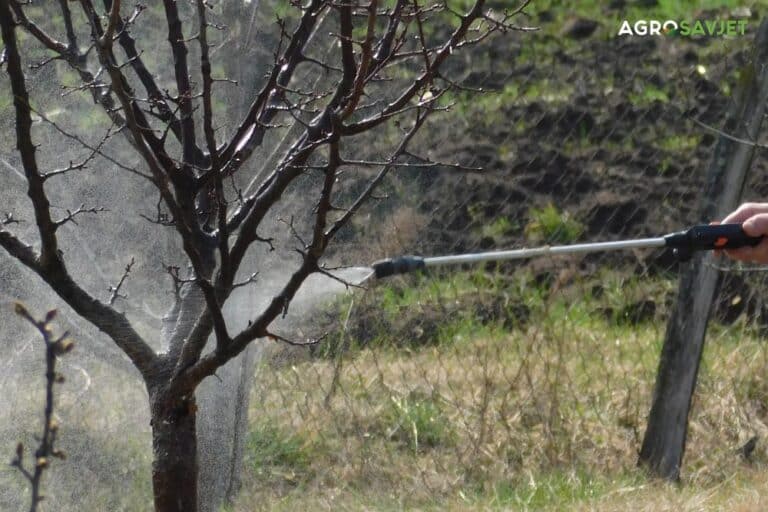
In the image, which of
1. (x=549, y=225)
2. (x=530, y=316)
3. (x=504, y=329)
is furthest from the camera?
(x=549, y=225)

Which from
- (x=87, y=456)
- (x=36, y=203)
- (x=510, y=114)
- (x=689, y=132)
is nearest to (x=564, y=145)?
(x=510, y=114)

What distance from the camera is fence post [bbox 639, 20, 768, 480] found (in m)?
4.19

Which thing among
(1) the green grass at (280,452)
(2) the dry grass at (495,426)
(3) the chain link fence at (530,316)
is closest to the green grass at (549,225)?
(3) the chain link fence at (530,316)

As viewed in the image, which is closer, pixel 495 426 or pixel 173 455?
pixel 173 455

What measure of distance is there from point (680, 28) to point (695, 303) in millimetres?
1939

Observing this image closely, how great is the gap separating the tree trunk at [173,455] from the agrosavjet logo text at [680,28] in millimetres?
3678

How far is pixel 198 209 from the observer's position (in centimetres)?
279

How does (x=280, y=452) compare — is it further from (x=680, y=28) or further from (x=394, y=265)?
(x=680, y=28)

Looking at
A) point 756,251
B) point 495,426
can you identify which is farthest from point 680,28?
point 756,251

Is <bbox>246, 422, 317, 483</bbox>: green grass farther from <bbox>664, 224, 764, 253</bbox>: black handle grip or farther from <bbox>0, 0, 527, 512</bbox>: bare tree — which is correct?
<bbox>664, 224, 764, 253</bbox>: black handle grip

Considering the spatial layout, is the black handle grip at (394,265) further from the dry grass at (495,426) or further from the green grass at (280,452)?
the green grass at (280,452)

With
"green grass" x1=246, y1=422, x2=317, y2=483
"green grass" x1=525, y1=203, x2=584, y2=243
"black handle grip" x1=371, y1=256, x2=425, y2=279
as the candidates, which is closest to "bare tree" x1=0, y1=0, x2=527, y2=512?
"black handle grip" x1=371, y1=256, x2=425, y2=279

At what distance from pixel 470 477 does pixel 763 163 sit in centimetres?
242

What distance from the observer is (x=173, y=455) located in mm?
2562
